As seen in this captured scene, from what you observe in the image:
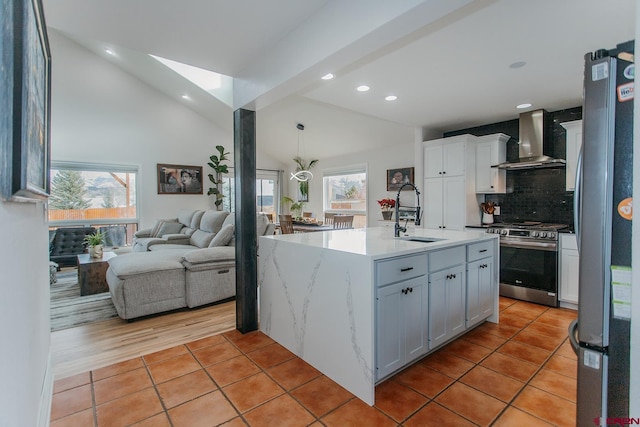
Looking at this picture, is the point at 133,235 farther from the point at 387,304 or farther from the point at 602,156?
the point at 602,156

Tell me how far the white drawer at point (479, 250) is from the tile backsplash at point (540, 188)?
1.83 metres

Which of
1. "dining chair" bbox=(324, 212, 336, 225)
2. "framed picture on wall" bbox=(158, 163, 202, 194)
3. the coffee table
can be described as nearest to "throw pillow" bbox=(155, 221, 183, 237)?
"framed picture on wall" bbox=(158, 163, 202, 194)

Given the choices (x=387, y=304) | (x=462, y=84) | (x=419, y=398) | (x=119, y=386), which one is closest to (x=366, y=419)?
(x=419, y=398)

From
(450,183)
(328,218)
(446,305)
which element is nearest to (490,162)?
(450,183)

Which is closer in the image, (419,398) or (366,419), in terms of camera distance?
(366,419)

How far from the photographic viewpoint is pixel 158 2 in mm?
1900

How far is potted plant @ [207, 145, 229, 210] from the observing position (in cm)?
766

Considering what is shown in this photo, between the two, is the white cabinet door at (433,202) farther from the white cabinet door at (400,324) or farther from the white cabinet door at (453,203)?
the white cabinet door at (400,324)

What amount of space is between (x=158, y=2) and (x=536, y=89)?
11.9 feet

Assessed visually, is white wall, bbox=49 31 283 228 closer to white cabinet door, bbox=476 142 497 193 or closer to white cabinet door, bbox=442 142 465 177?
white cabinet door, bbox=442 142 465 177

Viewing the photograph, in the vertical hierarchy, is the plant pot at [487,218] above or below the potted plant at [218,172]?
below

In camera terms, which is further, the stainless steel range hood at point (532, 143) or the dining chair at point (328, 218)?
the dining chair at point (328, 218)

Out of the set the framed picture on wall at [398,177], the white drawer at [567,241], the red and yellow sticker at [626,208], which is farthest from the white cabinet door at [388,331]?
the framed picture on wall at [398,177]

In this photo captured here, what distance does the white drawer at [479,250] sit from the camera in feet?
8.70
